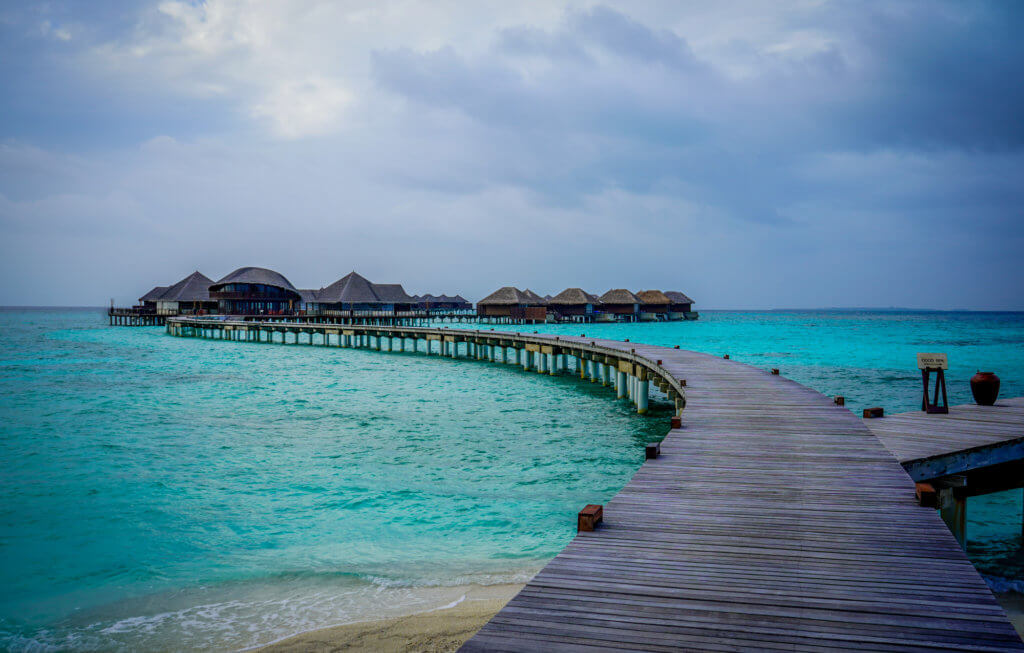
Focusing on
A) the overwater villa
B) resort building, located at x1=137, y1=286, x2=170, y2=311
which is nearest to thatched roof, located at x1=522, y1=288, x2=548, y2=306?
the overwater villa

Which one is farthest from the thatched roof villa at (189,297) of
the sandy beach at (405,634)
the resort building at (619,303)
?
the sandy beach at (405,634)

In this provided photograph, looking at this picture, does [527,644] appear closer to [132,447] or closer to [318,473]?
[318,473]

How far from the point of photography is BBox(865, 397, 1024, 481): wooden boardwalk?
661 cm

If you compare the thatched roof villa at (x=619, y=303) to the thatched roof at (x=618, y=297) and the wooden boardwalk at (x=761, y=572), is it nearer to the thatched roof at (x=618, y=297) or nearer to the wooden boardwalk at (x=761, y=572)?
the thatched roof at (x=618, y=297)

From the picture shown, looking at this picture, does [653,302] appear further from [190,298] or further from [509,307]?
[190,298]

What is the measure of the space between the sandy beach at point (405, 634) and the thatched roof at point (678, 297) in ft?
281

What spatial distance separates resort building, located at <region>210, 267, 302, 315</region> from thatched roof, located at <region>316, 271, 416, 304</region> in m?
4.63

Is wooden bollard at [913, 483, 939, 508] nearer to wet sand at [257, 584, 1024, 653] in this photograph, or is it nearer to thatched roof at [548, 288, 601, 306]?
wet sand at [257, 584, 1024, 653]

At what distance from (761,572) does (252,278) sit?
2424 inches

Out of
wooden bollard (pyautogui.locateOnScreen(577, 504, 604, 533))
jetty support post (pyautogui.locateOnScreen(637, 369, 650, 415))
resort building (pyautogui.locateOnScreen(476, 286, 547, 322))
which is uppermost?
resort building (pyautogui.locateOnScreen(476, 286, 547, 322))

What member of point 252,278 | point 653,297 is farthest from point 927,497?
point 653,297

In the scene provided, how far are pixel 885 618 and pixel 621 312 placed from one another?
75141mm

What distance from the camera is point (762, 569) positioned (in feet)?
11.6

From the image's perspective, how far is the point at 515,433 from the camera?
14.3 metres
